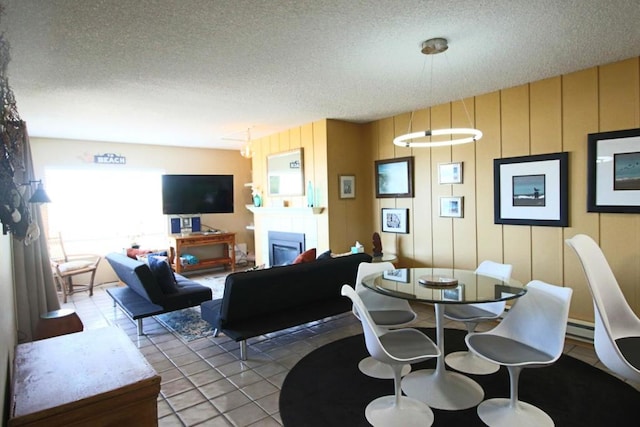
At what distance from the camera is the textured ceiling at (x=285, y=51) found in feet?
7.07

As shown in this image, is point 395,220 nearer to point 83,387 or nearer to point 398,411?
point 398,411

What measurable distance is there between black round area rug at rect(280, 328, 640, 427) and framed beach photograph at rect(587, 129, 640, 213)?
4.47 ft

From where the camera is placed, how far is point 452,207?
4.44 m

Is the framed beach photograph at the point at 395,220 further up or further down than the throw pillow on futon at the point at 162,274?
further up

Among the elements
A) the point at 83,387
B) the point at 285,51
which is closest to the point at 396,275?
the point at 285,51

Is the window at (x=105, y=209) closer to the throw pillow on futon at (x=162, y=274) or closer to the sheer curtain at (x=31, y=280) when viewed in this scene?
the throw pillow on futon at (x=162, y=274)

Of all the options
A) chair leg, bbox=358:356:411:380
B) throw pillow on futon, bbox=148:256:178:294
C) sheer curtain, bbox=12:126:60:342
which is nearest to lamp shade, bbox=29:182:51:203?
sheer curtain, bbox=12:126:60:342

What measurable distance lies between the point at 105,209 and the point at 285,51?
5.13 meters

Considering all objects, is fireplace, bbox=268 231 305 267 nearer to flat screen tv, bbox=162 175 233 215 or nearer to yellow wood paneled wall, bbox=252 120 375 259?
yellow wood paneled wall, bbox=252 120 375 259

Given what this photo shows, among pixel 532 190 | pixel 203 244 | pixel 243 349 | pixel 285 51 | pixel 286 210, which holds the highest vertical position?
pixel 285 51

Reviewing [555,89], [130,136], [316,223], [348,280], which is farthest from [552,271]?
[130,136]

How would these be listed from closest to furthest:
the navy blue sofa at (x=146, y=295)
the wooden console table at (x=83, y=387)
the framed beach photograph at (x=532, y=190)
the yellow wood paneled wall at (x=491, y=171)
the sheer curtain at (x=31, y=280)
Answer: the wooden console table at (x=83, y=387) → the sheer curtain at (x=31, y=280) → the yellow wood paneled wall at (x=491, y=171) → the framed beach photograph at (x=532, y=190) → the navy blue sofa at (x=146, y=295)

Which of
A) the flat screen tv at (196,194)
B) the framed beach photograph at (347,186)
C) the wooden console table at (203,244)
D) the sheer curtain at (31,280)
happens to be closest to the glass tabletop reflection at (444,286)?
the framed beach photograph at (347,186)

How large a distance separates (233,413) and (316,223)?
3.18 meters
